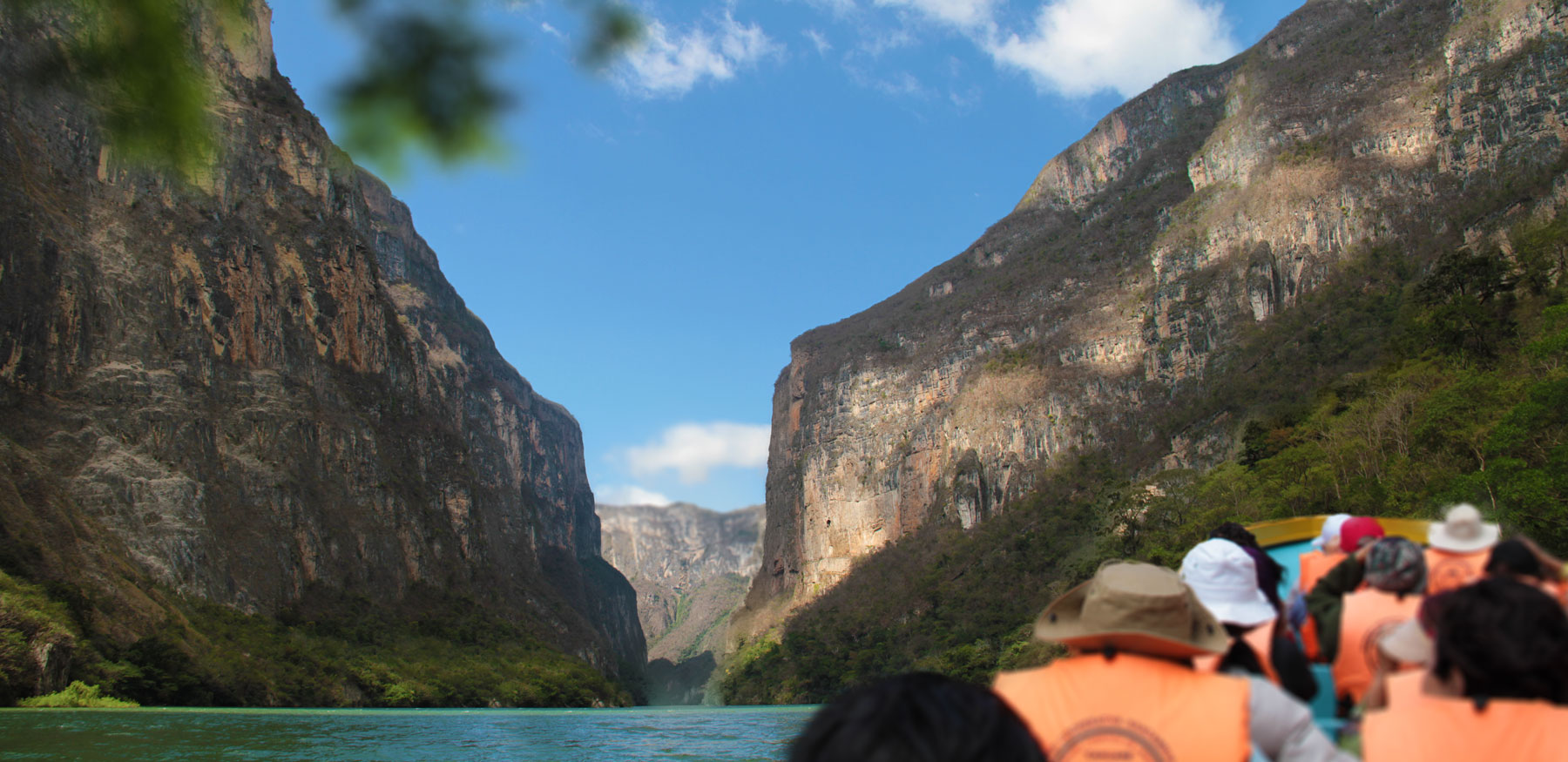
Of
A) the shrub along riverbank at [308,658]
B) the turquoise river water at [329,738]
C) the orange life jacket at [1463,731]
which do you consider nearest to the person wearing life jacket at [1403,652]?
the orange life jacket at [1463,731]

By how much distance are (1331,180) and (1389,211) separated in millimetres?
8627

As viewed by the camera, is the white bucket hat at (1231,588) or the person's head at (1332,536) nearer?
the white bucket hat at (1231,588)

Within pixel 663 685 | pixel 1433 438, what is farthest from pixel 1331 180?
pixel 663 685

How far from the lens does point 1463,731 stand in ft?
8.41

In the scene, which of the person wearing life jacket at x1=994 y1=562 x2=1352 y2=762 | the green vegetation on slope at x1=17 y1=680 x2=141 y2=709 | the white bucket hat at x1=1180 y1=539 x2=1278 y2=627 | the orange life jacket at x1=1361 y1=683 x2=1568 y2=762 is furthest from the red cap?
the green vegetation on slope at x1=17 y1=680 x2=141 y2=709

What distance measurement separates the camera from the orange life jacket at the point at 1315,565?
507 centimetres

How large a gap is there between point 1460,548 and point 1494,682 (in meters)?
1.78

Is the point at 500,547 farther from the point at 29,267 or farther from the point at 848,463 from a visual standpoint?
the point at 29,267

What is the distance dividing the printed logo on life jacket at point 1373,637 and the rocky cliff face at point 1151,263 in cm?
6705

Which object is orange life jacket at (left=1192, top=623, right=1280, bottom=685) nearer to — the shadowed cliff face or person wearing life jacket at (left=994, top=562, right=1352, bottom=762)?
person wearing life jacket at (left=994, top=562, right=1352, bottom=762)

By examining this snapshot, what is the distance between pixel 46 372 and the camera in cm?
5400

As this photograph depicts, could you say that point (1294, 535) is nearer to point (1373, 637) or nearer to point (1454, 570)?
point (1454, 570)

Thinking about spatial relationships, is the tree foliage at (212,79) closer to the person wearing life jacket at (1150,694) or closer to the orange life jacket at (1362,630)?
the person wearing life jacket at (1150,694)

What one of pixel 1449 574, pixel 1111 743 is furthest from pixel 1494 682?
pixel 1449 574
